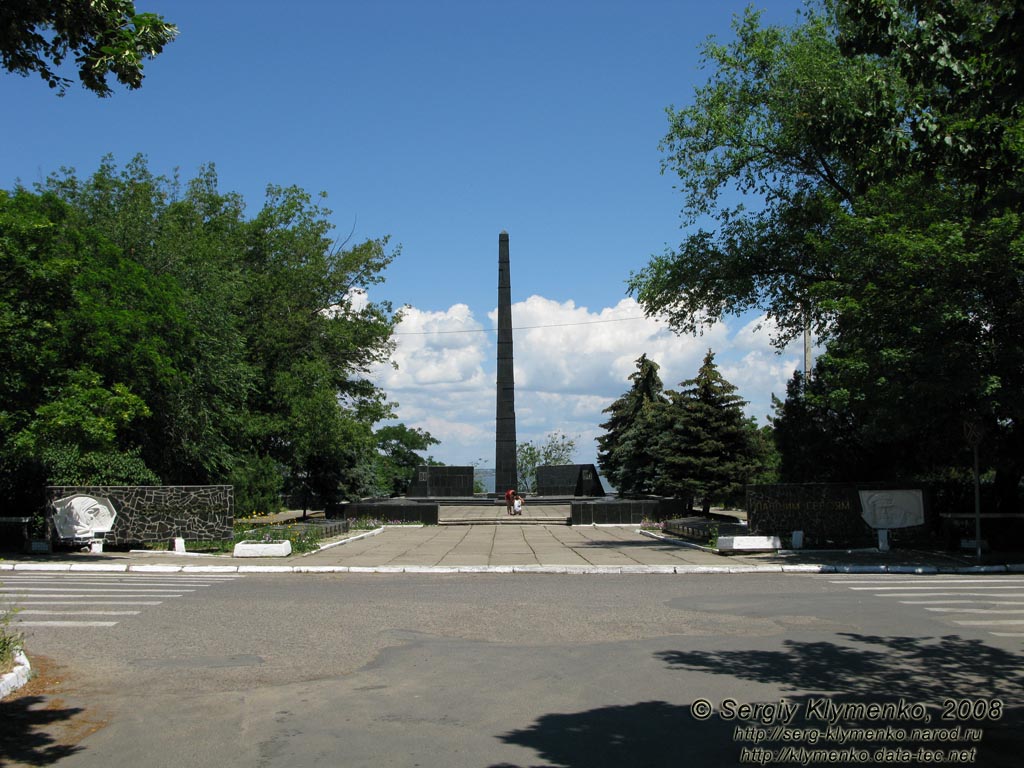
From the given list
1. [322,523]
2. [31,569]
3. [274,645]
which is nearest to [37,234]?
[31,569]

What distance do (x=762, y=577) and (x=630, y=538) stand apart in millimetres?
12043

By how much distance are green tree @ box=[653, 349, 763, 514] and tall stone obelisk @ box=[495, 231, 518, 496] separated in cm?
1550

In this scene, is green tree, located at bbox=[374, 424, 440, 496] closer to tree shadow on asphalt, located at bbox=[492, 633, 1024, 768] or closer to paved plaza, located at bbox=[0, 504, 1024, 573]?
paved plaza, located at bbox=[0, 504, 1024, 573]

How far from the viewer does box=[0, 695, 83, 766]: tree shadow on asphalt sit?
6.22 meters

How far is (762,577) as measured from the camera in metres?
17.0

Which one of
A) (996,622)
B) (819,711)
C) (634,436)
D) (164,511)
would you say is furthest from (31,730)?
(634,436)

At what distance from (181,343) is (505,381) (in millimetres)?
25682

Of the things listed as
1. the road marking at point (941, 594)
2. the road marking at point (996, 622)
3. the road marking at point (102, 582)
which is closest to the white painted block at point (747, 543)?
the road marking at point (941, 594)

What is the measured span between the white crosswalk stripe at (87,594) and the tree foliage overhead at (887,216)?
10805mm

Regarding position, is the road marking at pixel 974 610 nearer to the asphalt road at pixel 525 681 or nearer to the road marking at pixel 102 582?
the asphalt road at pixel 525 681

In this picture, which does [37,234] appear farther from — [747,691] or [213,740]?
[747,691]

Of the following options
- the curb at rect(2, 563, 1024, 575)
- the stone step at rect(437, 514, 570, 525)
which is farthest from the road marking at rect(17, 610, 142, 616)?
the stone step at rect(437, 514, 570, 525)

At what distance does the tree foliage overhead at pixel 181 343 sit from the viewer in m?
21.1

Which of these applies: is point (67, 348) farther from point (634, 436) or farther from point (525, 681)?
point (634, 436)
